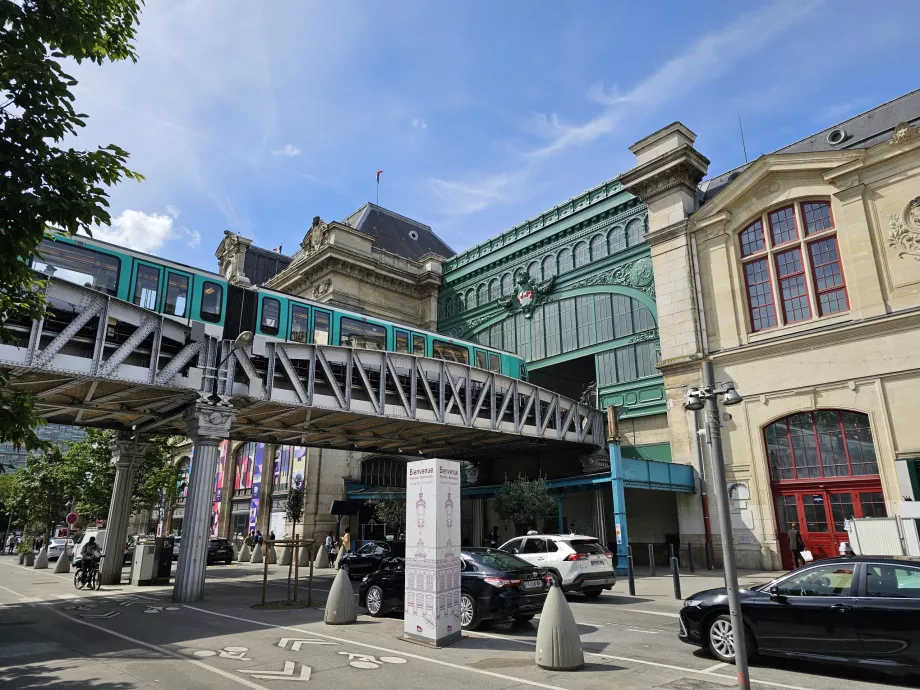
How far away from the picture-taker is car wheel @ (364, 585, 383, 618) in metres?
13.9

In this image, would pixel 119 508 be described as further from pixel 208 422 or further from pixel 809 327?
pixel 809 327

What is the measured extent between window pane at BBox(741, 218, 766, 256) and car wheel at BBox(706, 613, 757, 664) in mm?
23153

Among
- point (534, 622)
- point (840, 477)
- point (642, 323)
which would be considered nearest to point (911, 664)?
point (534, 622)

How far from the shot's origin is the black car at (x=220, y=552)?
112ft

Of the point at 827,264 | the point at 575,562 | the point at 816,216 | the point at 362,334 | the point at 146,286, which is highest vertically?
the point at 816,216

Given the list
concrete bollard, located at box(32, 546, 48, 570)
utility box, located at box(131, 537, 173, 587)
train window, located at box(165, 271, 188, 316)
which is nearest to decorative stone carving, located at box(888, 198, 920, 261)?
train window, located at box(165, 271, 188, 316)

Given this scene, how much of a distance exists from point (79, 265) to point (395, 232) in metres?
37.6

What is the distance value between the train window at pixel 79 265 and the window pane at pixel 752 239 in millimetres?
26289

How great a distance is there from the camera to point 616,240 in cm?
3453

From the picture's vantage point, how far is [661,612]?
1471 cm

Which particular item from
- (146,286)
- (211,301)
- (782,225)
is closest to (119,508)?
(211,301)

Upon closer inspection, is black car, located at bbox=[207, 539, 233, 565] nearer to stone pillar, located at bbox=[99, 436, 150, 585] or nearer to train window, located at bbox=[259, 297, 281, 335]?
stone pillar, located at bbox=[99, 436, 150, 585]

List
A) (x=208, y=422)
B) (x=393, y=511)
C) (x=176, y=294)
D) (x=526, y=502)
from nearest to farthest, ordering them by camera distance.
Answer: (x=208, y=422) → (x=176, y=294) → (x=526, y=502) → (x=393, y=511)

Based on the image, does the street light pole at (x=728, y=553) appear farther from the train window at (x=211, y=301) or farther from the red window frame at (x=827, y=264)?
the red window frame at (x=827, y=264)
